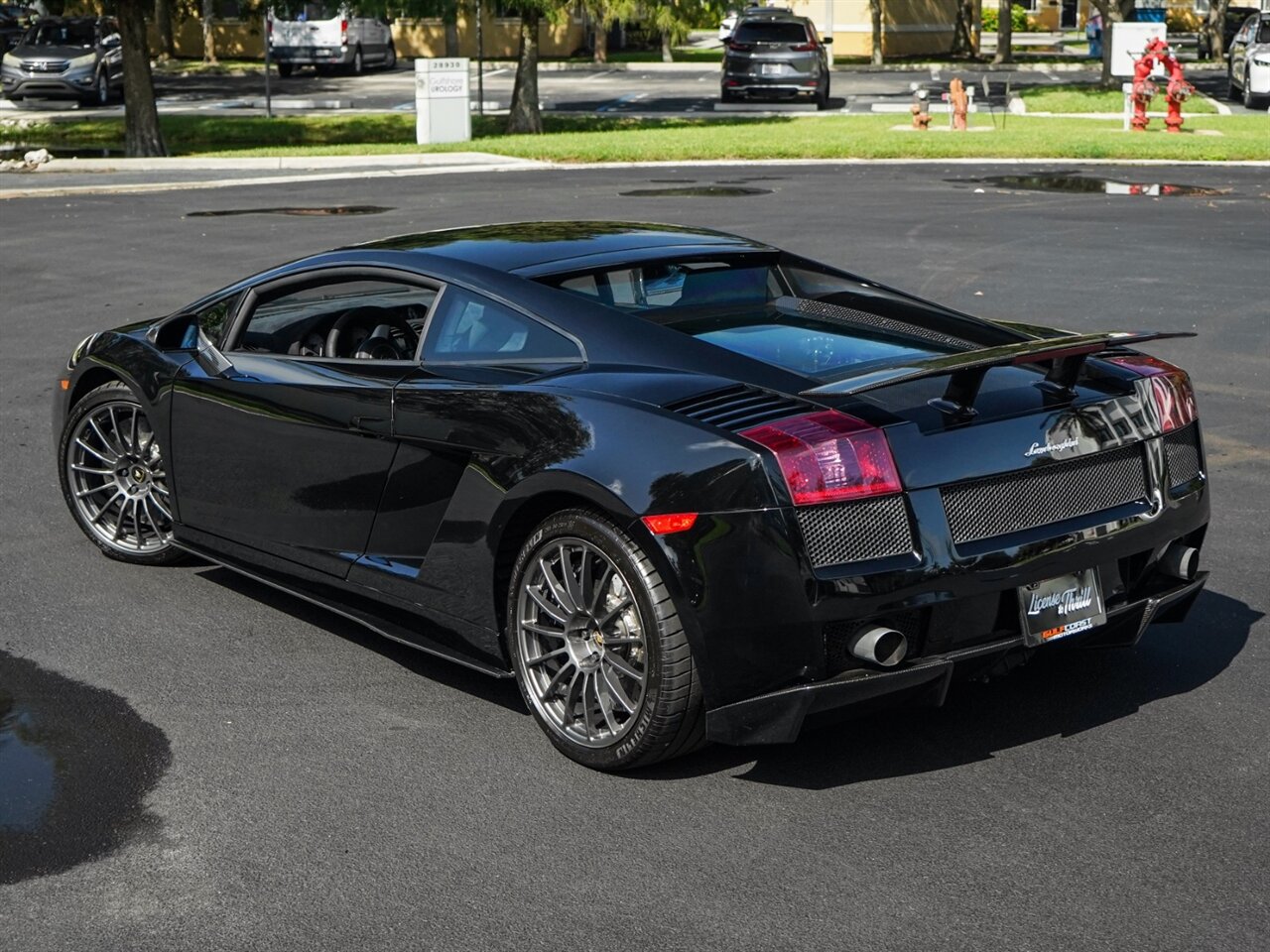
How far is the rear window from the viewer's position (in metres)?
40.1

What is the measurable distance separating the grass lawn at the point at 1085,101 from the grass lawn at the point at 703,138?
2109 millimetres

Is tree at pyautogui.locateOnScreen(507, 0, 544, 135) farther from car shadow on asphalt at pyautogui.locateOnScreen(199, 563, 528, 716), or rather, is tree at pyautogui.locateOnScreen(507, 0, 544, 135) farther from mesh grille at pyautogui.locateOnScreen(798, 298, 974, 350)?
mesh grille at pyautogui.locateOnScreen(798, 298, 974, 350)

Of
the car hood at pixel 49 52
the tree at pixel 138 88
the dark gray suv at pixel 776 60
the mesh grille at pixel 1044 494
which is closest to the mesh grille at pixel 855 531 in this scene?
the mesh grille at pixel 1044 494

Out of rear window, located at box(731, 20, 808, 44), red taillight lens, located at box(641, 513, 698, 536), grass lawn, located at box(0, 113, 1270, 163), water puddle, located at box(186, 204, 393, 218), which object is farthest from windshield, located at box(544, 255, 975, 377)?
rear window, located at box(731, 20, 808, 44)

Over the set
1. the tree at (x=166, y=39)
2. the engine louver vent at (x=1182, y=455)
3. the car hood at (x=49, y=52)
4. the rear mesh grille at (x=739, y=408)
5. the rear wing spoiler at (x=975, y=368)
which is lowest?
the engine louver vent at (x=1182, y=455)

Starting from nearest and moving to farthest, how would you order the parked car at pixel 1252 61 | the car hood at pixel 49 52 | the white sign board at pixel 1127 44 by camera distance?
the parked car at pixel 1252 61
the white sign board at pixel 1127 44
the car hood at pixel 49 52

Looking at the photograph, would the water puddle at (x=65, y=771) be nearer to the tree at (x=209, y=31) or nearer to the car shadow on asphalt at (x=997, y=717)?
the car shadow on asphalt at (x=997, y=717)

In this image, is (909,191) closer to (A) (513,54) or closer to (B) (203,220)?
(B) (203,220)

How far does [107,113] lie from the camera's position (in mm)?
40469

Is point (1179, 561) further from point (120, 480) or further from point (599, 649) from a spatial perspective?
point (120, 480)

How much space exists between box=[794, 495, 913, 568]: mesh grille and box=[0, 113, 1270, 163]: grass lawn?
2260cm

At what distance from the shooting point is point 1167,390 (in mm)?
5168

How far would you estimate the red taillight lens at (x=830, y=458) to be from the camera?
4.38 metres

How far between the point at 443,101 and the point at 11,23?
33832 millimetres
